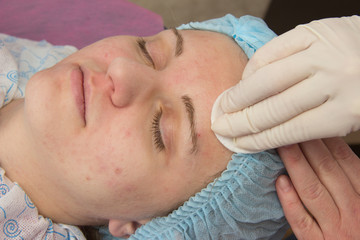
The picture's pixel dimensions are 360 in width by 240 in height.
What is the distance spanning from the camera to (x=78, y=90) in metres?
0.99

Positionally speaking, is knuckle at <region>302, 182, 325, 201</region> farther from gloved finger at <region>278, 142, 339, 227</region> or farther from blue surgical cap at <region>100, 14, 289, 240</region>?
blue surgical cap at <region>100, 14, 289, 240</region>

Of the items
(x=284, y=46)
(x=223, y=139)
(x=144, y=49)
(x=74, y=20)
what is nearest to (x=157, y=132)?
(x=223, y=139)

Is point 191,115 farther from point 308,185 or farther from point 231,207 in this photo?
point 308,185

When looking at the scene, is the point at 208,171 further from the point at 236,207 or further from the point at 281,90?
the point at 281,90

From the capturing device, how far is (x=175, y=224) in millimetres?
1123

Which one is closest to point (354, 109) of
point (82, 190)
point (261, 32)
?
point (261, 32)

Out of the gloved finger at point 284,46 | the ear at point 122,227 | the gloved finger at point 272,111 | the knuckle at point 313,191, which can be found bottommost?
the ear at point 122,227

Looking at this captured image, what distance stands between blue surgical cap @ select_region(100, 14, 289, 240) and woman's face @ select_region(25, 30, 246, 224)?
1.6 inches

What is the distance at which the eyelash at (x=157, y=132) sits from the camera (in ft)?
3.36

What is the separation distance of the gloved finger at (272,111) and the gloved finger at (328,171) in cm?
27

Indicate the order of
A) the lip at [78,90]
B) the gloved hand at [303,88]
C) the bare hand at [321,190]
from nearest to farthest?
the gloved hand at [303,88] < the lip at [78,90] < the bare hand at [321,190]

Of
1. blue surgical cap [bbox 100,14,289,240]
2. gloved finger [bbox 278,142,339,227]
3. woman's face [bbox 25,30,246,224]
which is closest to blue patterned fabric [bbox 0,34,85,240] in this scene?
woman's face [bbox 25,30,246,224]

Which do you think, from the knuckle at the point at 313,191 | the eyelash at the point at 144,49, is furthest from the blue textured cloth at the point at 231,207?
the eyelash at the point at 144,49

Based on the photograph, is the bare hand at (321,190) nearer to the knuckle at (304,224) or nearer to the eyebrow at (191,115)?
the knuckle at (304,224)
